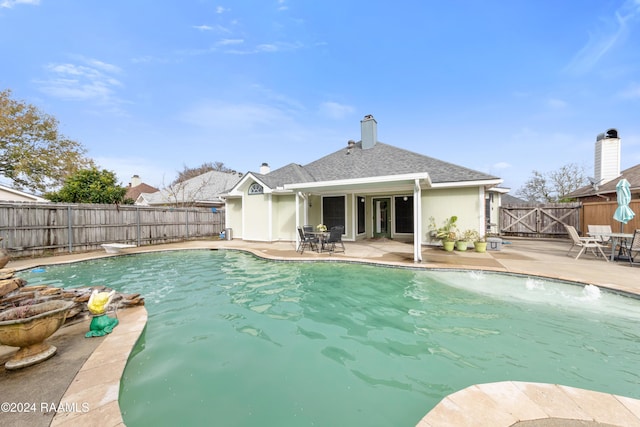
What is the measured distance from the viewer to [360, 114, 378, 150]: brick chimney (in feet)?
47.8

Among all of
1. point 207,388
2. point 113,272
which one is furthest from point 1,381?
point 113,272

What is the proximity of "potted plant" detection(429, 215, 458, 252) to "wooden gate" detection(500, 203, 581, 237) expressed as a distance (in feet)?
22.7

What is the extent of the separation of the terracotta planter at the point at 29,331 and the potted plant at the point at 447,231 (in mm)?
10403

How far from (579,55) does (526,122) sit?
4105mm

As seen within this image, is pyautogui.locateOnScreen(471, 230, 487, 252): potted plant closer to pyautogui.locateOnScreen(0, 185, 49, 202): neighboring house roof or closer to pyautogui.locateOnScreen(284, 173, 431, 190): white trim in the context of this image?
pyautogui.locateOnScreen(284, 173, 431, 190): white trim

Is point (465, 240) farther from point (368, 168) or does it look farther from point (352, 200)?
A: point (368, 168)

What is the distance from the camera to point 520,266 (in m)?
6.77

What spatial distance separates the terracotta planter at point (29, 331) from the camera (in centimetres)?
236

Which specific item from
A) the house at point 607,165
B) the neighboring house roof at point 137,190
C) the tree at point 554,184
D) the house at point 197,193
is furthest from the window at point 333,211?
the neighboring house roof at point 137,190

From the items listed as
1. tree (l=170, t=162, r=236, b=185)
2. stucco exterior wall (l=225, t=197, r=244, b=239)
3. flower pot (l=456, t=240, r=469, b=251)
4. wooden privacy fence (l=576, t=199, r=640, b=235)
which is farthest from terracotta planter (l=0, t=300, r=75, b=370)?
tree (l=170, t=162, r=236, b=185)

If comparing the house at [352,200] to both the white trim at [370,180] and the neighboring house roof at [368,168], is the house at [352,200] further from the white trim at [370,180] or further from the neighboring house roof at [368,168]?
the white trim at [370,180]

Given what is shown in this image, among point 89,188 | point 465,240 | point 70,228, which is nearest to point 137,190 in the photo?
point 89,188

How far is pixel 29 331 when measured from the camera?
244 cm

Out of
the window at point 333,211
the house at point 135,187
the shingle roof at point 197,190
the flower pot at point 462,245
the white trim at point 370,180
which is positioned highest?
the house at point 135,187
